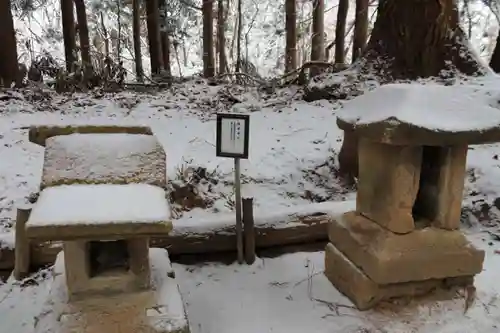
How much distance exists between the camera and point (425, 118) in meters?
2.78

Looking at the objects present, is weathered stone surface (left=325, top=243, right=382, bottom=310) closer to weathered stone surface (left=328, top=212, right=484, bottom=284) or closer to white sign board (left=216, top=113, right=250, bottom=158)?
weathered stone surface (left=328, top=212, right=484, bottom=284)

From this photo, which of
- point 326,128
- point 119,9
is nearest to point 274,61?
point 119,9

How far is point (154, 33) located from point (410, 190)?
839 cm

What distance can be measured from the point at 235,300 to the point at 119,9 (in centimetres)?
1264

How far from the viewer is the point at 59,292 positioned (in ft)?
9.06

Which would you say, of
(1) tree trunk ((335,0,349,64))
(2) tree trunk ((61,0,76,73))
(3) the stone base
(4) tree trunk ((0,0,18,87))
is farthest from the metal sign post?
(2) tree trunk ((61,0,76,73))

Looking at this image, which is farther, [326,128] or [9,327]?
[326,128]

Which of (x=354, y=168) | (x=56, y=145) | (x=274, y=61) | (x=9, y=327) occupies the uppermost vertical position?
(x=274, y=61)

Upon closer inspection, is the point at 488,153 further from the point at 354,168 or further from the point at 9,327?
the point at 9,327

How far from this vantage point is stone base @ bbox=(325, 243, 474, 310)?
10.5 feet

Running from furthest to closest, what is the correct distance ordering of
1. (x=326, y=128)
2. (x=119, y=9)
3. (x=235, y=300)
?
(x=119, y=9), (x=326, y=128), (x=235, y=300)

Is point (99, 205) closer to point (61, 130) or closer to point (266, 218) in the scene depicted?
point (61, 130)

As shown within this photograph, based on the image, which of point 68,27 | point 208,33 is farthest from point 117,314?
point 208,33

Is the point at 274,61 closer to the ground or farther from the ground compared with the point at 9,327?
farther from the ground
